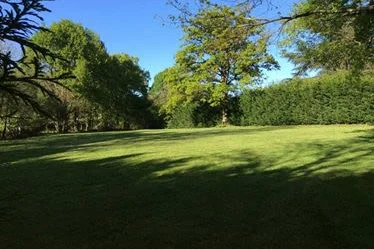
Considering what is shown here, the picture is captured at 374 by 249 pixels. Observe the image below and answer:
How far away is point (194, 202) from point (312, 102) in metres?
28.3

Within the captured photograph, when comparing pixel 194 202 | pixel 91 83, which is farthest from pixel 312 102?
pixel 194 202

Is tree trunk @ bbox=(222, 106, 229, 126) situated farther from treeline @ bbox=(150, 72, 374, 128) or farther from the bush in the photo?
the bush

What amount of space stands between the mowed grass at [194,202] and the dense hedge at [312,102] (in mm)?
19172

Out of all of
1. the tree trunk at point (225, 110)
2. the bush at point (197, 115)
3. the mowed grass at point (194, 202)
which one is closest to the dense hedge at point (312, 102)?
the tree trunk at point (225, 110)

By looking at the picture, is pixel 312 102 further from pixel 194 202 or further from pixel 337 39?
pixel 194 202

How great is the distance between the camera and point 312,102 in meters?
34.1

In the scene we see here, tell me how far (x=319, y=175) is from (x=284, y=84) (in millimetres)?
28559

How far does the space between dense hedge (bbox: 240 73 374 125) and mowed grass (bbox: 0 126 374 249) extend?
1917 centimetres

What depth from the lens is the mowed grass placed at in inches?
219

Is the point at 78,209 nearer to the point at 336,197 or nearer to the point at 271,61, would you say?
the point at 336,197

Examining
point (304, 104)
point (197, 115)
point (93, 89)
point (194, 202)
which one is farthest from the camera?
point (93, 89)

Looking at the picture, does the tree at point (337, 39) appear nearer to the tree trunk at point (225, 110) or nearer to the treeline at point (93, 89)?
the tree trunk at point (225, 110)

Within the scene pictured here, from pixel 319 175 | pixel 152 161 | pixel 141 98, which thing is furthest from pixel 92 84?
pixel 319 175

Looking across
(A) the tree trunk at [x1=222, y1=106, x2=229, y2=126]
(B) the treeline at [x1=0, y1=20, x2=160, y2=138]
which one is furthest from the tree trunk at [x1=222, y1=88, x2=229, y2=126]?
(B) the treeline at [x1=0, y1=20, x2=160, y2=138]
